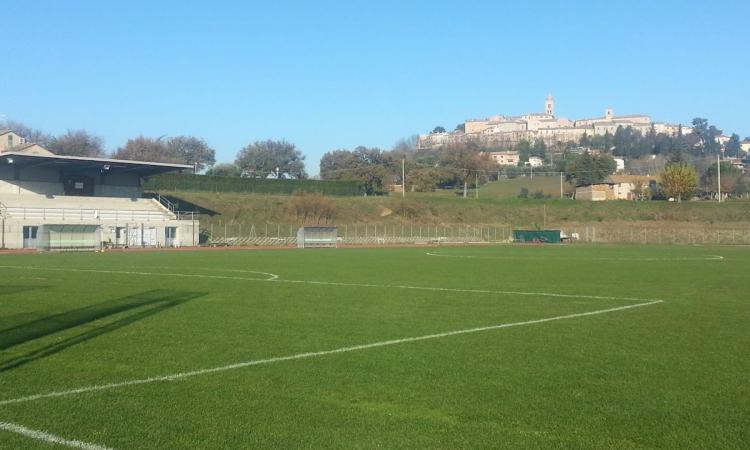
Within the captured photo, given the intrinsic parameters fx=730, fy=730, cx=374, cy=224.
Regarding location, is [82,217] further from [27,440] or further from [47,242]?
[27,440]

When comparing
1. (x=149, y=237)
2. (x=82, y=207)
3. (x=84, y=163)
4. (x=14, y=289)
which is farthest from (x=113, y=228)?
(x=14, y=289)

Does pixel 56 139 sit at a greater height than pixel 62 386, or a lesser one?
greater

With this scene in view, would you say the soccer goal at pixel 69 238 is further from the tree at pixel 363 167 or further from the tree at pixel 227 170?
the tree at pixel 227 170

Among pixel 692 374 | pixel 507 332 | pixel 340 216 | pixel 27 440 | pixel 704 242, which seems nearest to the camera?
pixel 27 440

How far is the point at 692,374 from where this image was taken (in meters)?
9.66

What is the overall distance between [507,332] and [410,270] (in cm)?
1960

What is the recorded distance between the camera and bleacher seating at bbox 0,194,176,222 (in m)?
66.1

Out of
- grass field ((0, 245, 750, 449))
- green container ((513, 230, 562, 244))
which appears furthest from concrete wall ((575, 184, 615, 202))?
grass field ((0, 245, 750, 449))

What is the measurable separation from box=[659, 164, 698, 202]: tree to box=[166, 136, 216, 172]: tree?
91866mm

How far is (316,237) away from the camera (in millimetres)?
71938

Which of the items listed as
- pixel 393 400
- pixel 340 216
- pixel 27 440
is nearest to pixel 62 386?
pixel 27 440

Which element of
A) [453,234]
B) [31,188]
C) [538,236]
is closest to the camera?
[31,188]

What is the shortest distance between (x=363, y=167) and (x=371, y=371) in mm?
125286

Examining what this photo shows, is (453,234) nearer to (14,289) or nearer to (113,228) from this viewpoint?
(113,228)
